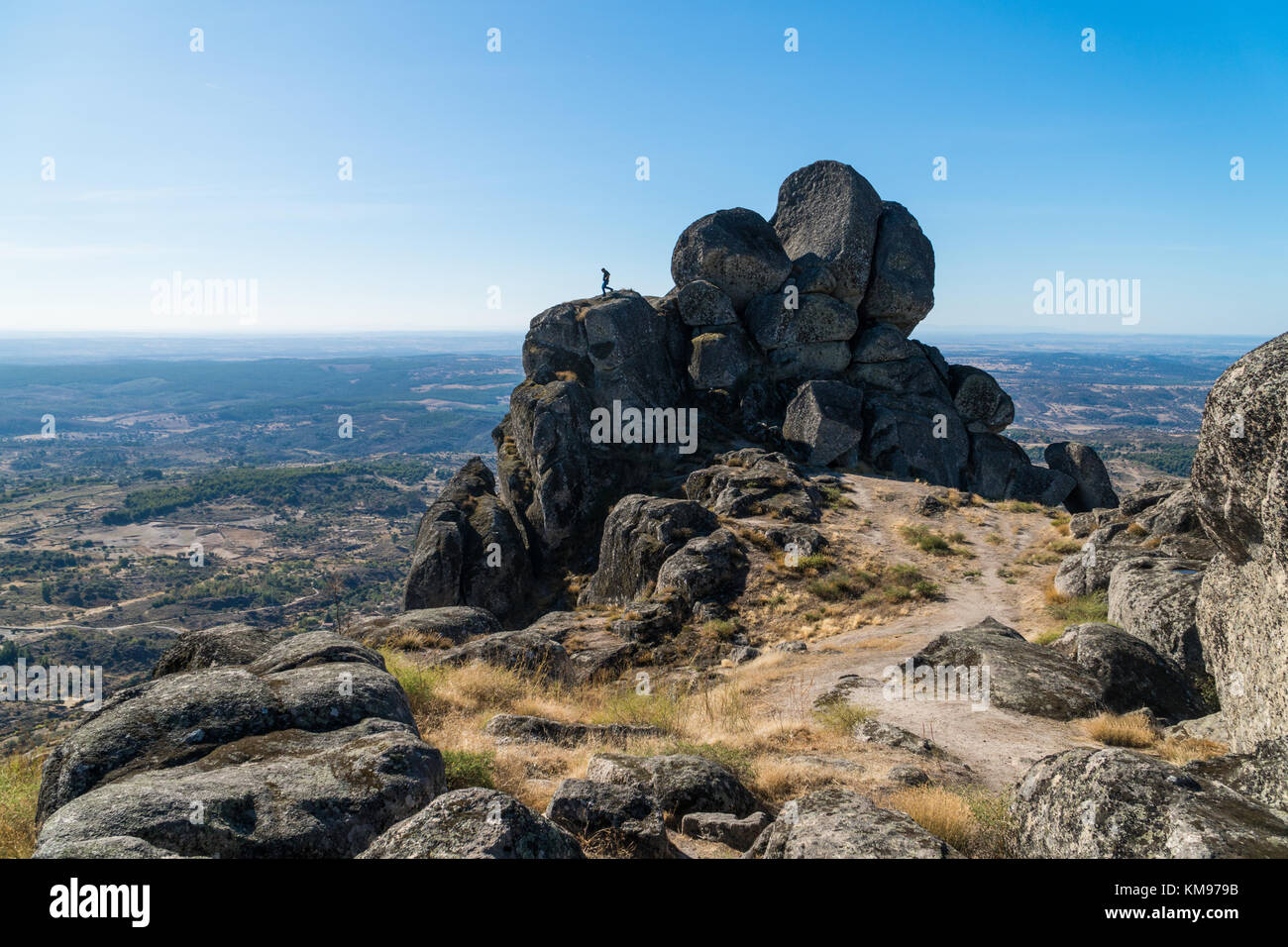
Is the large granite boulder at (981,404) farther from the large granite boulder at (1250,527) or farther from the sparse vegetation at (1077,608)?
the large granite boulder at (1250,527)

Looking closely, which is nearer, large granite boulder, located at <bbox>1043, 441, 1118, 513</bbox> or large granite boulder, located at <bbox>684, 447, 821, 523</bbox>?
large granite boulder, located at <bbox>684, 447, 821, 523</bbox>

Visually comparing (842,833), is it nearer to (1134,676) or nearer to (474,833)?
(474,833)

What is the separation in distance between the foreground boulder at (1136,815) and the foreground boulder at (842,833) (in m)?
1.00

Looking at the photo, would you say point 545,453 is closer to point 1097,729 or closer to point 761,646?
point 761,646

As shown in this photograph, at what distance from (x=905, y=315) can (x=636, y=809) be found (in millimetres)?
42350

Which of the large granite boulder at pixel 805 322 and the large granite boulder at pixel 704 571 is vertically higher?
the large granite boulder at pixel 805 322

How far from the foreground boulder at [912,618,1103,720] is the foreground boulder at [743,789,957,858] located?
7072 mm

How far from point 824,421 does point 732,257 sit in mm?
12762

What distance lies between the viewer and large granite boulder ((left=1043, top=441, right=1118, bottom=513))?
133ft

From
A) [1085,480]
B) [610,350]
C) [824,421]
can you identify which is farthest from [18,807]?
[1085,480]

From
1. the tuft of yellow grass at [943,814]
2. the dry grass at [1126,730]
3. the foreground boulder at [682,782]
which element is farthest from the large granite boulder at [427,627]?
the dry grass at [1126,730]

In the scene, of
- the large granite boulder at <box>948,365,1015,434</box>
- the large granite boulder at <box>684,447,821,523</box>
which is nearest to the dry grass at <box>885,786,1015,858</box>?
the large granite boulder at <box>684,447,821,523</box>

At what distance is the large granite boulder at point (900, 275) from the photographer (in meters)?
42.2
